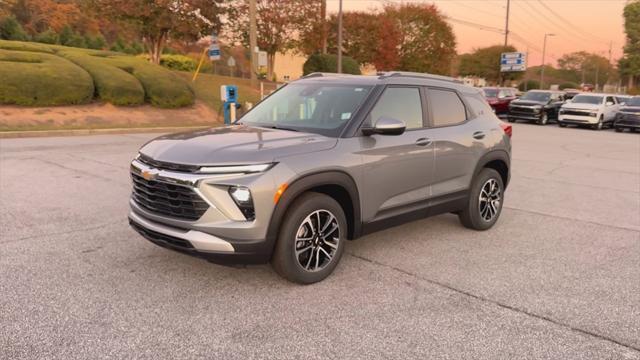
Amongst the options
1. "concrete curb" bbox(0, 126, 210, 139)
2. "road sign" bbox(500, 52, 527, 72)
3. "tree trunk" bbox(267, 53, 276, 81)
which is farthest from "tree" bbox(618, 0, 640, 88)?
"concrete curb" bbox(0, 126, 210, 139)

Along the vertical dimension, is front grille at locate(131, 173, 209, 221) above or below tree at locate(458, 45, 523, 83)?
below

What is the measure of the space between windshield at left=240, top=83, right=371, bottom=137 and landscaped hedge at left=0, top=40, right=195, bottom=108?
48.9 ft

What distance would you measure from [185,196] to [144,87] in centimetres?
1820

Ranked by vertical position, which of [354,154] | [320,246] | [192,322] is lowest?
[192,322]

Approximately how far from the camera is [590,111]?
75.8 feet

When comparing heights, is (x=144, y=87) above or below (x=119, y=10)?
below

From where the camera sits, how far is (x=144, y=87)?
792 inches

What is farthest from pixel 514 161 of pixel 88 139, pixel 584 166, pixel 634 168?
pixel 88 139

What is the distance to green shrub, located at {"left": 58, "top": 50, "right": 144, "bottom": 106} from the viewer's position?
18.5 meters

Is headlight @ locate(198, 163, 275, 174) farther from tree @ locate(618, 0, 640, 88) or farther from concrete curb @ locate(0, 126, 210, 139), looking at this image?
tree @ locate(618, 0, 640, 88)

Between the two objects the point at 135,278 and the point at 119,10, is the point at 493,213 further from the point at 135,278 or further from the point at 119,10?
the point at 119,10

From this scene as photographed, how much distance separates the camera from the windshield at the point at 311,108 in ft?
14.3

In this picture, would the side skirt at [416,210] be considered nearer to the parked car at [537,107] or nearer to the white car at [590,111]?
the white car at [590,111]

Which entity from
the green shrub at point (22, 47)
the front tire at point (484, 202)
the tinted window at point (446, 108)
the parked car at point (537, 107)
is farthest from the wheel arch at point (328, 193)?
the parked car at point (537, 107)
